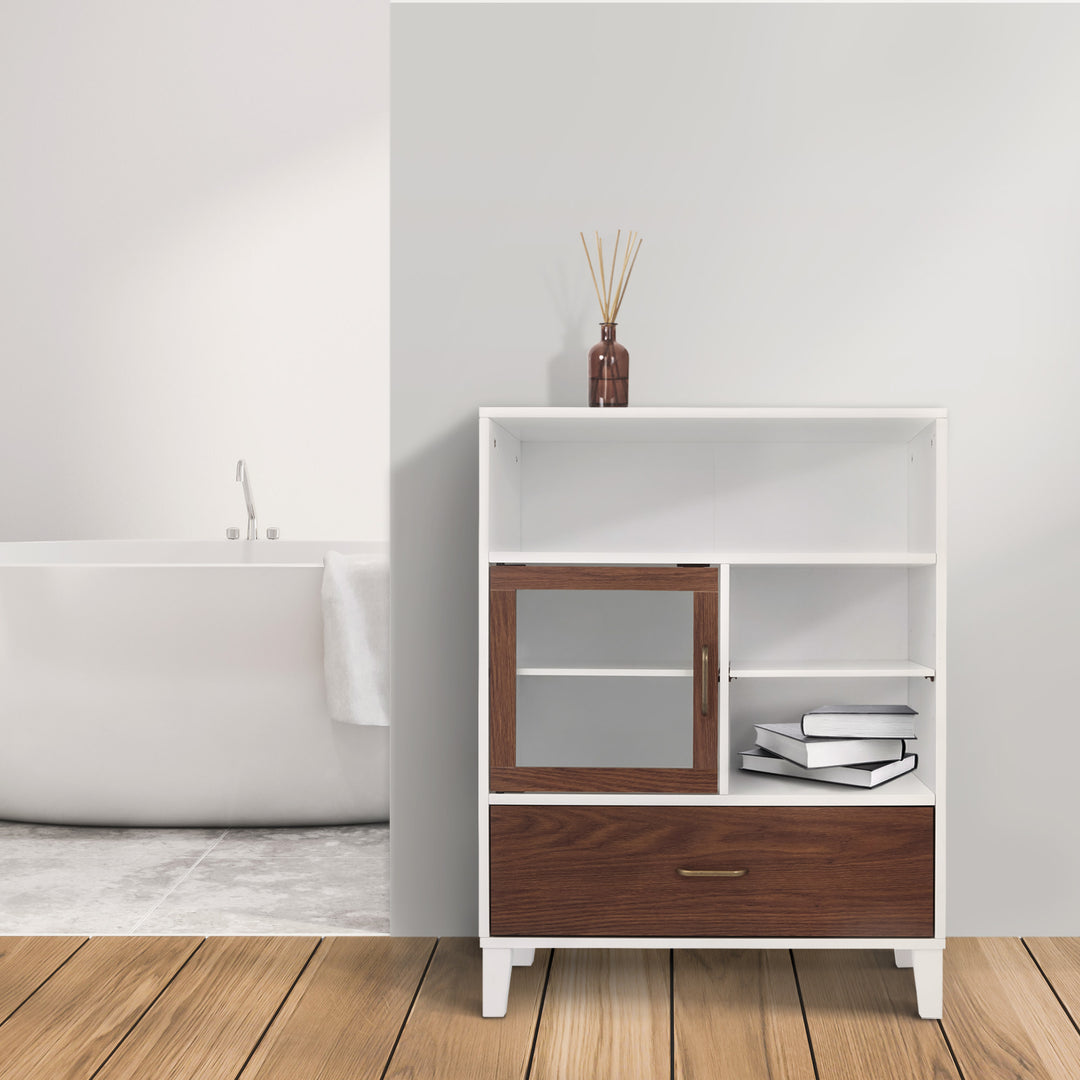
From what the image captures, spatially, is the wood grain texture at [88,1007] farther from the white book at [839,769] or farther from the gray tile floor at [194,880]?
the white book at [839,769]

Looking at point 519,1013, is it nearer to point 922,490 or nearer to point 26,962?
point 26,962

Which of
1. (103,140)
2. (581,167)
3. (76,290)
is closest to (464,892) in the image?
(581,167)

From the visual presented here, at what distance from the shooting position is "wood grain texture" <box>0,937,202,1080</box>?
1452 millimetres

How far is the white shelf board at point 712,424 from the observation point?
5.19ft

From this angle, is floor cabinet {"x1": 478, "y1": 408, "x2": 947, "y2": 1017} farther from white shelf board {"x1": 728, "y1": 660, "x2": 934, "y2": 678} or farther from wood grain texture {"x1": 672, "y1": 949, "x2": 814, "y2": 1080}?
wood grain texture {"x1": 672, "y1": 949, "x2": 814, "y2": 1080}

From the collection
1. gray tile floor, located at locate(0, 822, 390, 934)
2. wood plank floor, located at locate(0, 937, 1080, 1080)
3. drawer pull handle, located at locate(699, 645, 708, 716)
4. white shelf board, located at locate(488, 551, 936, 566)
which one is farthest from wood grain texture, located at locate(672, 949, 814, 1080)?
white shelf board, located at locate(488, 551, 936, 566)

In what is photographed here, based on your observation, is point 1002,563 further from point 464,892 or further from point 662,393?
point 464,892

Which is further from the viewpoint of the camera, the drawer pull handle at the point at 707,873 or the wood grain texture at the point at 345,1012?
the drawer pull handle at the point at 707,873

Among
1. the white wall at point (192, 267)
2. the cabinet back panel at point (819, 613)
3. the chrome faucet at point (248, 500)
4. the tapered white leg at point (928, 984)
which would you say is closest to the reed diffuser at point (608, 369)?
the cabinet back panel at point (819, 613)

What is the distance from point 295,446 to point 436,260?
70.9 inches

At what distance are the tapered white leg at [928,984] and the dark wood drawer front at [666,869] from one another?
10 centimetres

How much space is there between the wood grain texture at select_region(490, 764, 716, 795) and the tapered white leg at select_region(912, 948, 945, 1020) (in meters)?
0.40

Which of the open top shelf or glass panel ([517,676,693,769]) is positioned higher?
the open top shelf

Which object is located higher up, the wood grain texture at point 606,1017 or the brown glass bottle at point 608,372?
the brown glass bottle at point 608,372
